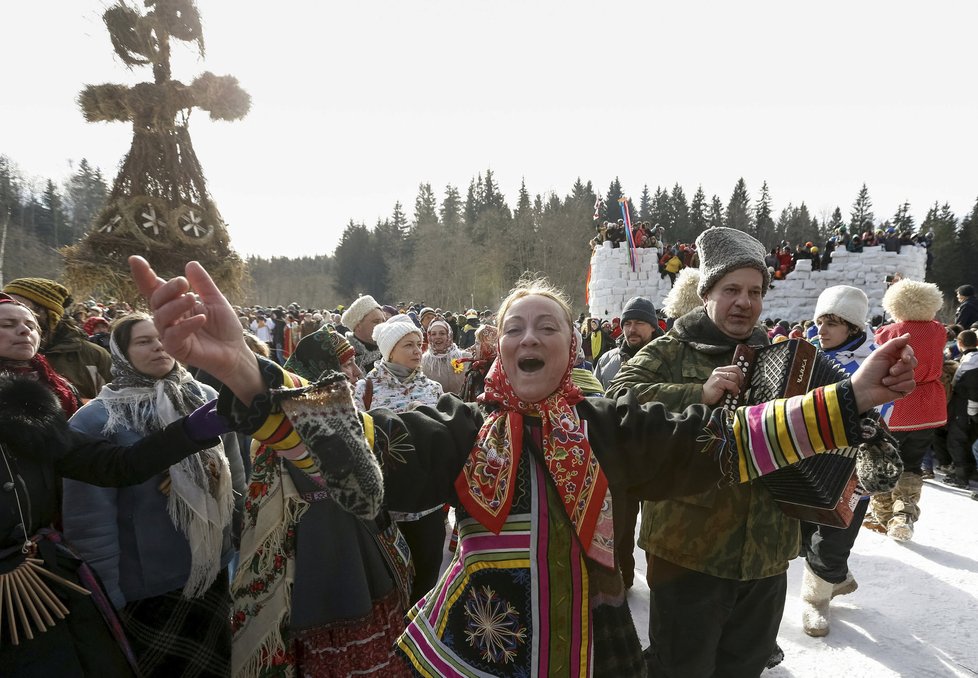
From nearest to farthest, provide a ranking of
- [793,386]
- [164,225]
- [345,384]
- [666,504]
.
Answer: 1. [345,384]
2. [793,386]
3. [666,504]
4. [164,225]

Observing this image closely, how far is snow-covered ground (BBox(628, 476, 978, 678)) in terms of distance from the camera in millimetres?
2943

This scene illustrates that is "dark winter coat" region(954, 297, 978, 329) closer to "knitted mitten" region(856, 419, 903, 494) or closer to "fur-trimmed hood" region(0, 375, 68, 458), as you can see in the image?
"knitted mitten" region(856, 419, 903, 494)

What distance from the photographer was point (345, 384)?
1.24 metres

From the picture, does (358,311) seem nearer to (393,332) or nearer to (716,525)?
(393,332)

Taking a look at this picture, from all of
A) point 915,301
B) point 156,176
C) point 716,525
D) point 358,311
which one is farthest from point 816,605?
point 156,176

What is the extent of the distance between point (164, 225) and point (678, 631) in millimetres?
8789

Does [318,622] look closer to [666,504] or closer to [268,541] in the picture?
[268,541]

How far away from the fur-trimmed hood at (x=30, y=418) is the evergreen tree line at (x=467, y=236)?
64.6 ft

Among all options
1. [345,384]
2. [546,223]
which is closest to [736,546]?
[345,384]

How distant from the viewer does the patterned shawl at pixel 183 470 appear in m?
2.33

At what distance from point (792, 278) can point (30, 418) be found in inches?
683

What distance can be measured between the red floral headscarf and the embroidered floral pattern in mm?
203

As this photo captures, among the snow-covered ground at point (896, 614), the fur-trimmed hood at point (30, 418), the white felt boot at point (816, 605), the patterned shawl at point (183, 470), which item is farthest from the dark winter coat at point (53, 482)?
the white felt boot at point (816, 605)

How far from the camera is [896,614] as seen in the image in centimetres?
342
